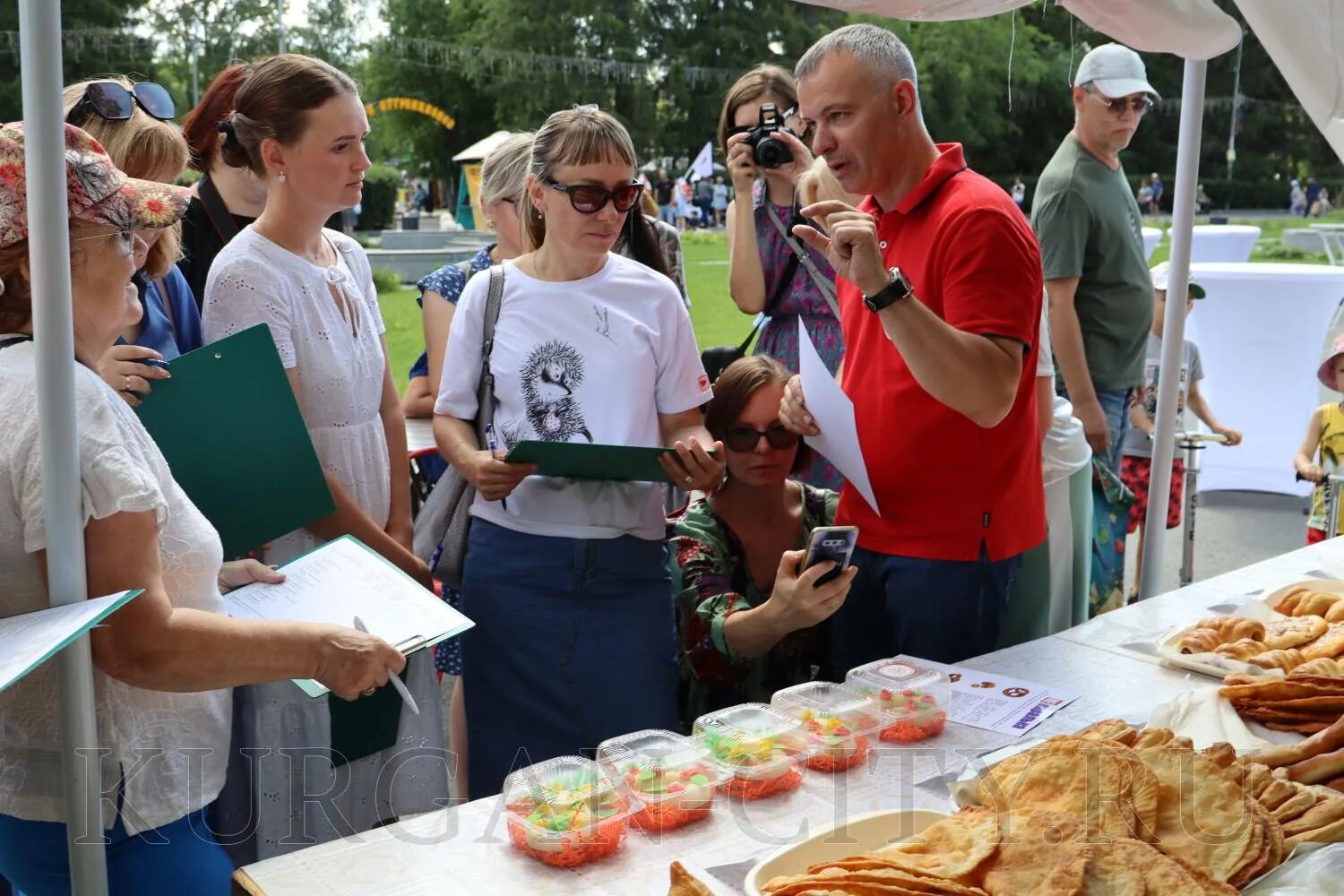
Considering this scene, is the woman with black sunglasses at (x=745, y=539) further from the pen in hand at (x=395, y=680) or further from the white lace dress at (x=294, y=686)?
the pen in hand at (x=395, y=680)

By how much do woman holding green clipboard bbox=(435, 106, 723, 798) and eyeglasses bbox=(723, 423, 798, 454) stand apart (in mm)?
68

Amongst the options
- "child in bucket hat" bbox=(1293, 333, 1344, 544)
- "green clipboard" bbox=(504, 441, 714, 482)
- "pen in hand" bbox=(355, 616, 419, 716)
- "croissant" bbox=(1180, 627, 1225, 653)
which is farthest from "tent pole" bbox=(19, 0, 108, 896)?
"child in bucket hat" bbox=(1293, 333, 1344, 544)

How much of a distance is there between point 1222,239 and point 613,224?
8.62m

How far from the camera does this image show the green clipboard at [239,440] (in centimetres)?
194

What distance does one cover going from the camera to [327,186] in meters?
2.43

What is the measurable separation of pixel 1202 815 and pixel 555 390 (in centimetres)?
144

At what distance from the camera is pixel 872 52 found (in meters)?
2.25

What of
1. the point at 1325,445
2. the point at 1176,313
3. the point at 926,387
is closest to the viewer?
the point at 926,387

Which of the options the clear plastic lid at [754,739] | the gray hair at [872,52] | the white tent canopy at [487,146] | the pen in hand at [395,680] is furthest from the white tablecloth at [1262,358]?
the pen in hand at [395,680]

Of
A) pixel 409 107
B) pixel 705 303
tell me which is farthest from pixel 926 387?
pixel 409 107

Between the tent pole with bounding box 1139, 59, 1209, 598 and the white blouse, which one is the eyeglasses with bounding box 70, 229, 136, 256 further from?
the tent pole with bounding box 1139, 59, 1209, 598

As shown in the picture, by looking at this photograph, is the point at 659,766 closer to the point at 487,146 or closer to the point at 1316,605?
the point at 1316,605

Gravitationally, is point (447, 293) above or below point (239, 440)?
above

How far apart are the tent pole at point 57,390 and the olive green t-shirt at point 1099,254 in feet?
10.8
